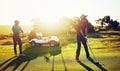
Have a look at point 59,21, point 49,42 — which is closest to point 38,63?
point 49,42

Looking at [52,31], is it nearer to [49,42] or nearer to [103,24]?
[49,42]

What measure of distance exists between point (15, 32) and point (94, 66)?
671 centimetres

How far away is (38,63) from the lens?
1580 cm

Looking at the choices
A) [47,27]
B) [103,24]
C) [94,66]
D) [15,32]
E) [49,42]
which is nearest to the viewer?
[94,66]

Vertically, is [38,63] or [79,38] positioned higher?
[79,38]

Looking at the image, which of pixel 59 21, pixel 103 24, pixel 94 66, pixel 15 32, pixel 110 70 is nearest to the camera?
pixel 110 70

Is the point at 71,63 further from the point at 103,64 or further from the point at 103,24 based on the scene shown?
the point at 103,24

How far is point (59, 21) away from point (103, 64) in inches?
2452

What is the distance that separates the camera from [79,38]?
52.6 feet

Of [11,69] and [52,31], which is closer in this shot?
[11,69]

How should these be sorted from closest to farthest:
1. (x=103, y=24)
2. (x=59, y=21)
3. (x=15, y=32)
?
(x=15, y=32), (x=59, y=21), (x=103, y=24)

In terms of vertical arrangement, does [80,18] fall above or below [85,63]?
above

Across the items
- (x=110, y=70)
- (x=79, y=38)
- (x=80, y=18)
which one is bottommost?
(x=110, y=70)

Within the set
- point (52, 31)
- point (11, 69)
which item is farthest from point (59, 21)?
point (11, 69)
